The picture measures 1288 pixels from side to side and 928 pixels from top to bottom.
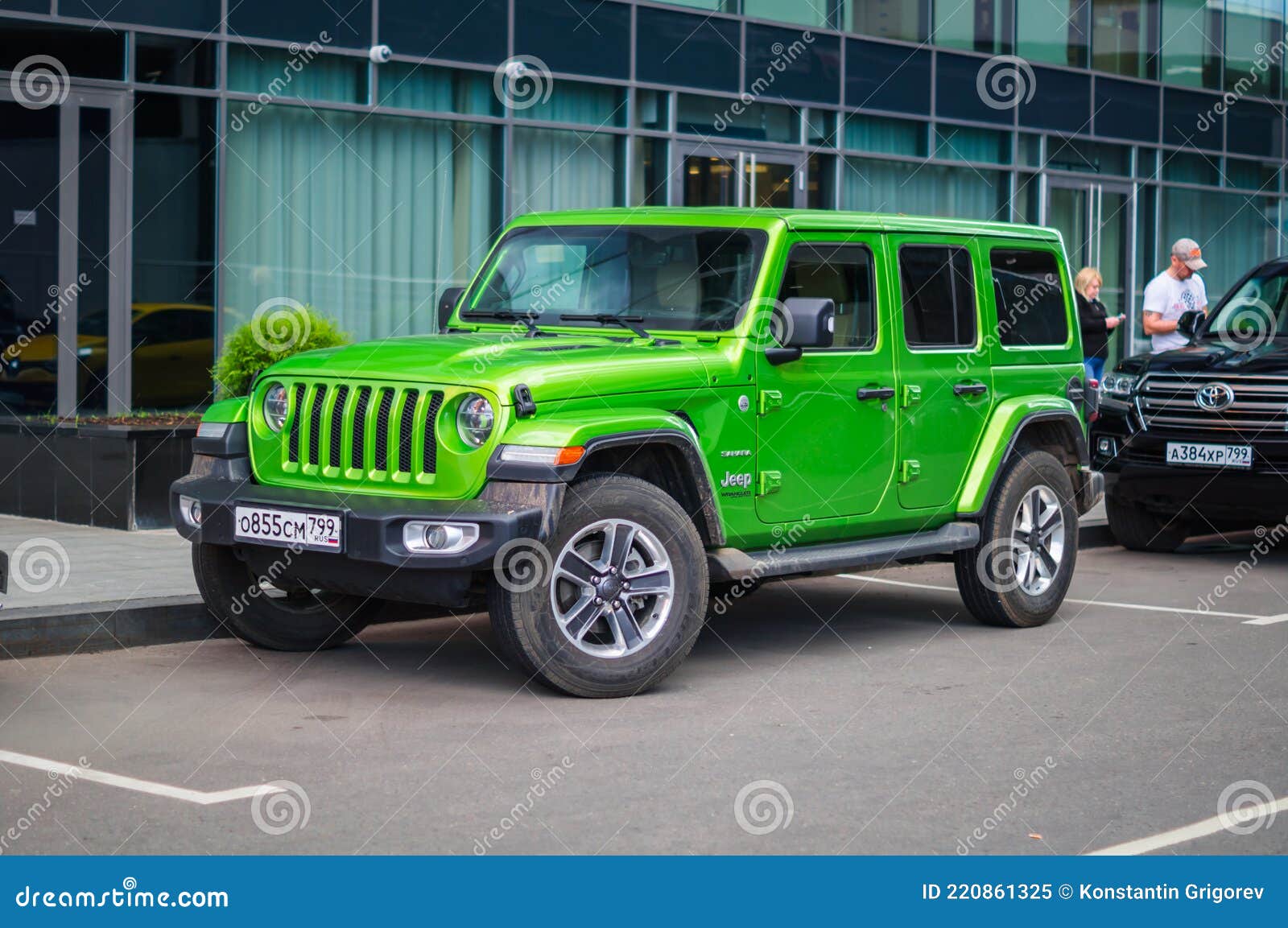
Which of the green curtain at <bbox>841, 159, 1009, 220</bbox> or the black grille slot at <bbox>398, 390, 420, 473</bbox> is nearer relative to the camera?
the black grille slot at <bbox>398, 390, 420, 473</bbox>

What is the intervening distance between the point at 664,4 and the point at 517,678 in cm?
1145

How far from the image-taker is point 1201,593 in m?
10.7

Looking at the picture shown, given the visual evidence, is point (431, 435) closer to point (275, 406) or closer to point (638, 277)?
point (275, 406)

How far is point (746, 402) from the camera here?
788cm

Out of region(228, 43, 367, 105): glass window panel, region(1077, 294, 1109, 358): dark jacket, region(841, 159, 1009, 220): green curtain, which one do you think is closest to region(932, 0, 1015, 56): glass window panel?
region(841, 159, 1009, 220): green curtain

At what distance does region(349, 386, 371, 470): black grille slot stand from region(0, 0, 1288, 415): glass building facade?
6.99 meters

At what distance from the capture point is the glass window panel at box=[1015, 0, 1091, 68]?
22.2 m

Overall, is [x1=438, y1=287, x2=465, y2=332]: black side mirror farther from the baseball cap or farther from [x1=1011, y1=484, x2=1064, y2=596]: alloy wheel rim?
the baseball cap

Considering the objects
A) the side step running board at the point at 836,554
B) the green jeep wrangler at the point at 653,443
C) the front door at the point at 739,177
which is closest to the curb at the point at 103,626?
the green jeep wrangler at the point at 653,443

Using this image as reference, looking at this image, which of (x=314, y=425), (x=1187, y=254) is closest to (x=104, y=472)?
(x=314, y=425)

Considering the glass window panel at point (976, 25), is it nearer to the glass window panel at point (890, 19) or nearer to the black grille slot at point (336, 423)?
the glass window panel at point (890, 19)

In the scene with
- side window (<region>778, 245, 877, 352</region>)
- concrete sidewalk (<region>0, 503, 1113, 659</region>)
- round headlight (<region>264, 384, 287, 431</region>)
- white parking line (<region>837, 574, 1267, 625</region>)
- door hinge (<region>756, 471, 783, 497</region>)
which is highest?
side window (<region>778, 245, 877, 352</region>)

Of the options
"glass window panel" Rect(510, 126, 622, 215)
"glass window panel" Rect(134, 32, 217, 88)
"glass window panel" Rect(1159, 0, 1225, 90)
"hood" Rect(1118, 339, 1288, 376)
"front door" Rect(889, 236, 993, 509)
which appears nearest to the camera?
"front door" Rect(889, 236, 993, 509)

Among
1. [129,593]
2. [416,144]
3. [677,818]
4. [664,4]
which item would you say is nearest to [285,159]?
[416,144]
